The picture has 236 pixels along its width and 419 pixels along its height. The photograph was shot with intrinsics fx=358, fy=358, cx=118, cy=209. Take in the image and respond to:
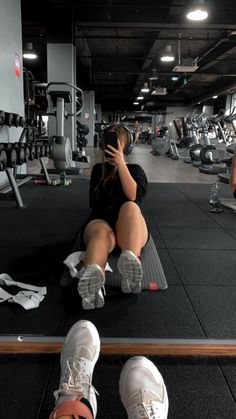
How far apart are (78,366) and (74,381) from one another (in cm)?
6

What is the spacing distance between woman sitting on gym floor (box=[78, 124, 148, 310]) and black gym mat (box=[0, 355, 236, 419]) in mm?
303

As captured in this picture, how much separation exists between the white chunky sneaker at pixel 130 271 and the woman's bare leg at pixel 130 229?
6 centimetres

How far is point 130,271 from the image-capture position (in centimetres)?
143

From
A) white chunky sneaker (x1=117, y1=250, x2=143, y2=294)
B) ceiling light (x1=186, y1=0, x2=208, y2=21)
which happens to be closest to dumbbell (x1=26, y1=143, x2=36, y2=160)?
white chunky sneaker (x1=117, y1=250, x2=143, y2=294)

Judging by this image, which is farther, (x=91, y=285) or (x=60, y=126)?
(x=60, y=126)

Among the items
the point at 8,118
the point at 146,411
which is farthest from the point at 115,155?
the point at 8,118

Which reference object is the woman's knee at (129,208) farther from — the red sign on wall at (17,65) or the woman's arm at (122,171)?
the red sign on wall at (17,65)

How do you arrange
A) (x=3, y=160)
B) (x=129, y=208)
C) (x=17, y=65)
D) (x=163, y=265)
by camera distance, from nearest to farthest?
(x=129, y=208) < (x=163, y=265) < (x=3, y=160) < (x=17, y=65)

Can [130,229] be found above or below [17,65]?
below

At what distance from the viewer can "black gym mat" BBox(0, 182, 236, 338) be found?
1.34 m

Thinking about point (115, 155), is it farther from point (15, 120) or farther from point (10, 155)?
point (15, 120)

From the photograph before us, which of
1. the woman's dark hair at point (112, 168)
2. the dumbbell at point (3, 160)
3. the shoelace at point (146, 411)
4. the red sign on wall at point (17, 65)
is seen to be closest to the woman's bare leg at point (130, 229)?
the woman's dark hair at point (112, 168)

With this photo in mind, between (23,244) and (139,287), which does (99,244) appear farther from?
(23,244)

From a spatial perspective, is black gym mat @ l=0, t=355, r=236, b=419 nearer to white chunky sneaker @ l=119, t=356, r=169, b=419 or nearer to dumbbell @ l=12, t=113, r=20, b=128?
white chunky sneaker @ l=119, t=356, r=169, b=419
